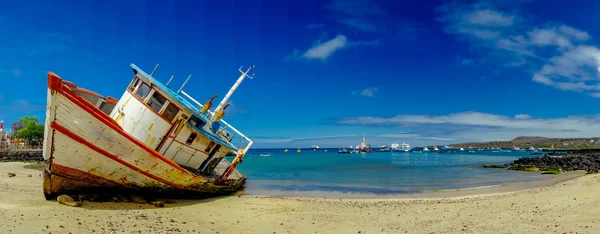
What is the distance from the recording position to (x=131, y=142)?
11414mm

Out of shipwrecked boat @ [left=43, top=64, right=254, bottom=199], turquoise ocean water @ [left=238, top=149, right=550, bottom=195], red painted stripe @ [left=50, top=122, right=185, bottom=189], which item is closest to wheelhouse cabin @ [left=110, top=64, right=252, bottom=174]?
shipwrecked boat @ [left=43, top=64, right=254, bottom=199]

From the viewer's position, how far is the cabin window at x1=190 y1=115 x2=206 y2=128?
14161mm

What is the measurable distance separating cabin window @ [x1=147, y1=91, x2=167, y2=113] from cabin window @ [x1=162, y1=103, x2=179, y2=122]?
254mm

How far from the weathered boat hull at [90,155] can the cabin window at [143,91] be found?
2.33m

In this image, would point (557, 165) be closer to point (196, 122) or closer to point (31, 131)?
point (196, 122)

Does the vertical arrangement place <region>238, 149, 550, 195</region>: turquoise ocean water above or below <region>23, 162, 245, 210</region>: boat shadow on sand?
below

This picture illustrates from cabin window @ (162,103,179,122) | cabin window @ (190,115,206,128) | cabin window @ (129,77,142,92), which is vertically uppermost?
cabin window @ (129,77,142,92)

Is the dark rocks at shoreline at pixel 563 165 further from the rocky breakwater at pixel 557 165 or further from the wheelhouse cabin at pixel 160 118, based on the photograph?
the wheelhouse cabin at pixel 160 118

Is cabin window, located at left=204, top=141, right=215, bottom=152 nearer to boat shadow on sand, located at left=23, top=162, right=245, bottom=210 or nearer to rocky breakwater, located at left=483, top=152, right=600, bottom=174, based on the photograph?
boat shadow on sand, located at left=23, top=162, right=245, bottom=210

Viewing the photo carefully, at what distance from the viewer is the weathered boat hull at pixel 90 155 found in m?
10.4

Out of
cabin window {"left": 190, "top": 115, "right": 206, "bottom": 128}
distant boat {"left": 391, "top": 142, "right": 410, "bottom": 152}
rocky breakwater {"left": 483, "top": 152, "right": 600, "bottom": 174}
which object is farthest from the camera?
distant boat {"left": 391, "top": 142, "right": 410, "bottom": 152}

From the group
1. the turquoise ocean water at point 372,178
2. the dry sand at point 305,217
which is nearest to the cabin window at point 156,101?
the dry sand at point 305,217

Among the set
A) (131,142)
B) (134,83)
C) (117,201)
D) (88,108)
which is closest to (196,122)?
(134,83)

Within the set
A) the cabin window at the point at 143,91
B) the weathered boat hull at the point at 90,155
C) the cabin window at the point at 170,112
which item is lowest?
the weathered boat hull at the point at 90,155
